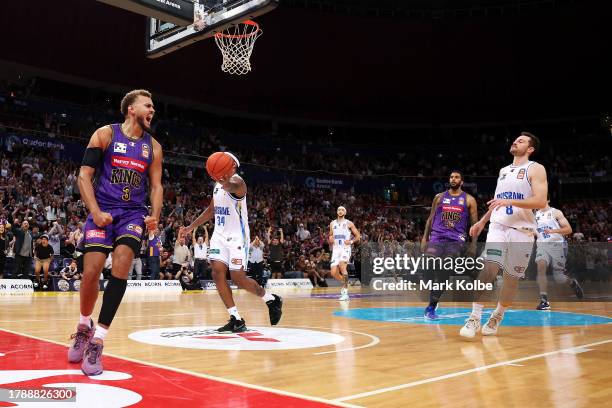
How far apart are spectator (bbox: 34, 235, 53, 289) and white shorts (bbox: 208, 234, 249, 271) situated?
34.4 ft

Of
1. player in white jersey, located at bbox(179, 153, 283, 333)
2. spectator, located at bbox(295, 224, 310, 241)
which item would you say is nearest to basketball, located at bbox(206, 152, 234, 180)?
player in white jersey, located at bbox(179, 153, 283, 333)

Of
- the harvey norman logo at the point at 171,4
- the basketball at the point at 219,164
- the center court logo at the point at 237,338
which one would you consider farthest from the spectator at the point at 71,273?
the basketball at the point at 219,164

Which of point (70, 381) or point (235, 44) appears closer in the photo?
point (70, 381)

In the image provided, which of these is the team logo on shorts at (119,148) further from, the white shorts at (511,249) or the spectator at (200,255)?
the spectator at (200,255)

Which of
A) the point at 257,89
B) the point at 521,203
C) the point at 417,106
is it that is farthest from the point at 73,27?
the point at 521,203

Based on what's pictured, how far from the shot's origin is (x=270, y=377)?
4.35 metres

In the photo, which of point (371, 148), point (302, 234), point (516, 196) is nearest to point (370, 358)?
point (516, 196)

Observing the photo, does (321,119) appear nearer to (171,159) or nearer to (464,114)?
(464,114)

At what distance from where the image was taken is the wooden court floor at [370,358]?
387cm

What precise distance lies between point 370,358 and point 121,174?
8.69 feet

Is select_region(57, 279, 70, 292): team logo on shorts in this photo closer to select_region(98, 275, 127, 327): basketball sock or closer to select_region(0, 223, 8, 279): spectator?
select_region(0, 223, 8, 279): spectator

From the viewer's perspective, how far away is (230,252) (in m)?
7.25

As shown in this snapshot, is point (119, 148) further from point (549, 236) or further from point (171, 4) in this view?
point (549, 236)

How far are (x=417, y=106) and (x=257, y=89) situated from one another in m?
10.5
